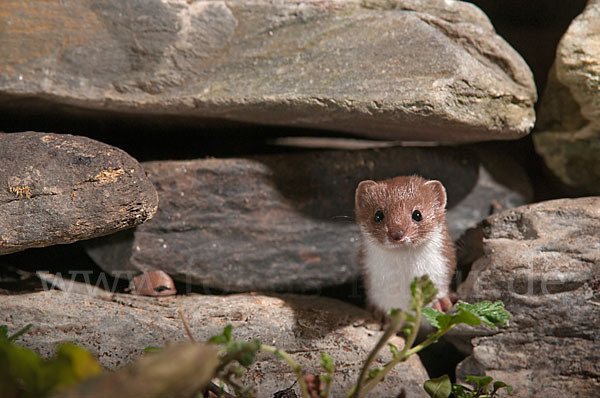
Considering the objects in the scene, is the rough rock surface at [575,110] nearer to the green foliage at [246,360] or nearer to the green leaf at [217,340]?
the green foliage at [246,360]

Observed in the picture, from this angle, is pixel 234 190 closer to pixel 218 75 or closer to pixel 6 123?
pixel 218 75

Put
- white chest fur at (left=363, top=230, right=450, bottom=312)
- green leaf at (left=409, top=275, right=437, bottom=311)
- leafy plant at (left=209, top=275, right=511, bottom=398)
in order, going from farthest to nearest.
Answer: white chest fur at (left=363, top=230, right=450, bottom=312) < green leaf at (left=409, top=275, right=437, bottom=311) < leafy plant at (left=209, top=275, right=511, bottom=398)

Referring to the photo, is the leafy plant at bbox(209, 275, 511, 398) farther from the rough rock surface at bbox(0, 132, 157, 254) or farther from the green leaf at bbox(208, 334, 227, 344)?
the rough rock surface at bbox(0, 132, 157, 254)

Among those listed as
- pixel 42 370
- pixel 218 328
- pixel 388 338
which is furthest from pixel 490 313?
pixel 42 370

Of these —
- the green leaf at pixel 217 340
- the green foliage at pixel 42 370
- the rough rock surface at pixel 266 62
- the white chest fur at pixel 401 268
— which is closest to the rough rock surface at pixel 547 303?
the white chest fur at pixel 401 268

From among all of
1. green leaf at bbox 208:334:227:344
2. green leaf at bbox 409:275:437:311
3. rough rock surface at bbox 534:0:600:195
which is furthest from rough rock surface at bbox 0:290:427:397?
rough rock surface at bbox 534:0:600:195

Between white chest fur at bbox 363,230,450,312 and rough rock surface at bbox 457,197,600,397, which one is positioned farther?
white chest fur at bbox 363,230,450,312

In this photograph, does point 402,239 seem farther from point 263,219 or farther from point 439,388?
point 263,219
